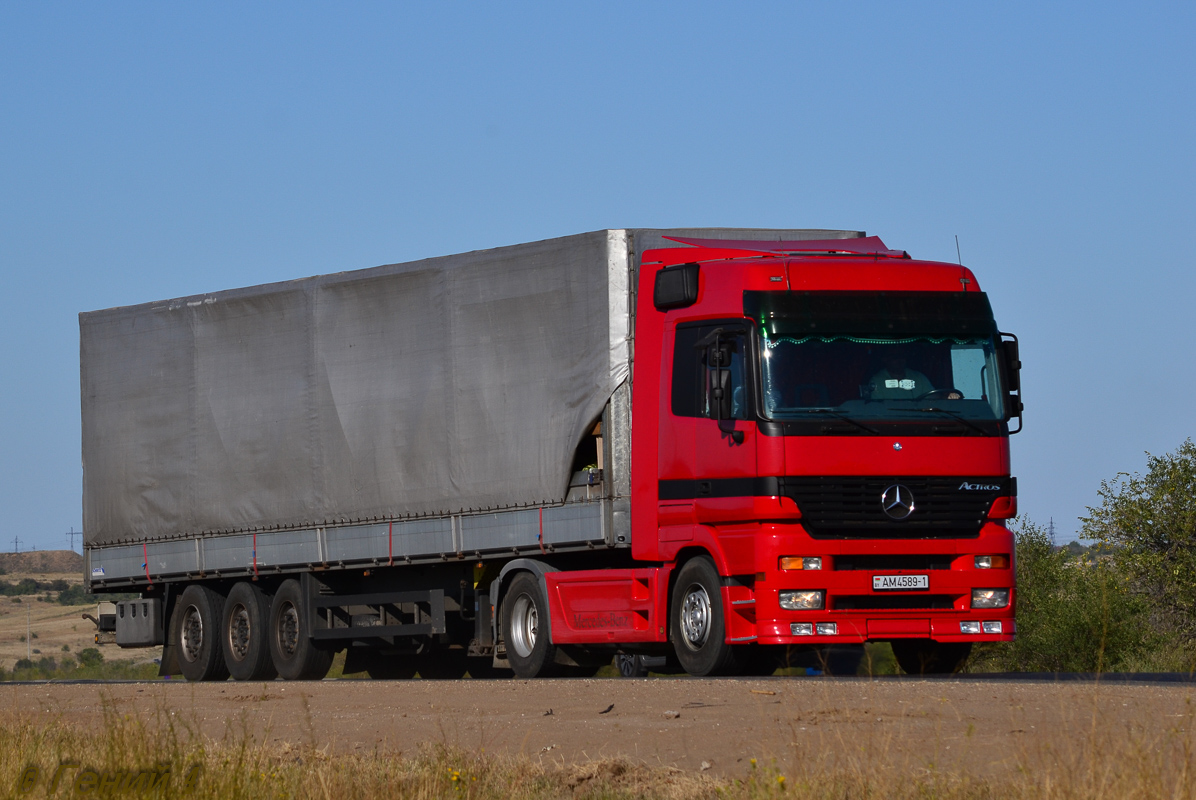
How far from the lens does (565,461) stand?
17.3 m

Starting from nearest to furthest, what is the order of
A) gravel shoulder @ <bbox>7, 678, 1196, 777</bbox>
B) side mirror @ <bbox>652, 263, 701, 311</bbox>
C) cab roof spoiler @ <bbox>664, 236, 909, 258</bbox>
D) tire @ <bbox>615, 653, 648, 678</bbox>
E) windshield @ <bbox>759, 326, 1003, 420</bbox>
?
gravel shoulder @ <bbox>7, 678, 1196, 777</bbox>, windshield @ <bbox>759, 326, 1003, 420</bbox>, side mirror @ <bbox>652, 263, 701, 311</bbox>, cab roof spoiler @ <bbox>664, 236, 909, 258</bbox>, tire @ <bbox>615, 653, 648, 678</bbox>

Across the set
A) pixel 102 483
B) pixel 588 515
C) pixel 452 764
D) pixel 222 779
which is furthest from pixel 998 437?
pixel 102 483

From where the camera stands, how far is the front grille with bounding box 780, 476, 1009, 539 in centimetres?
1493

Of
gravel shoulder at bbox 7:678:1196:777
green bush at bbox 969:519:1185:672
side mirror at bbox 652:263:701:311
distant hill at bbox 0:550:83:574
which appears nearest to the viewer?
gravel shoulder at bbox 7:678:1196:777

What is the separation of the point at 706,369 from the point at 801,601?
2228 millimetres

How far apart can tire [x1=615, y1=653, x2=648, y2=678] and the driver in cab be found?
4.54m

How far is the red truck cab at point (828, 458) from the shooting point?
15.0 metres

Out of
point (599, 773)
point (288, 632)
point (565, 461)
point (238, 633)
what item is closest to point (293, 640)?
point (288, 632)

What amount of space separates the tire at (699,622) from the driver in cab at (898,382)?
7.27 ft

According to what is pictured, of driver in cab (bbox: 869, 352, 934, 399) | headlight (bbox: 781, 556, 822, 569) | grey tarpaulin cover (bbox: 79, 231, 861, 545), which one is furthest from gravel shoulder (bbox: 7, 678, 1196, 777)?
grey tarpaulin cover (bbox: 79, 231, 861, 545)

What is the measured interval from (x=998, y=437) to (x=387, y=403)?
7169mm

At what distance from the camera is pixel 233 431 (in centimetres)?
2131

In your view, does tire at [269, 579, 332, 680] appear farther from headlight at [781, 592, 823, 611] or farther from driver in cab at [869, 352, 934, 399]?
driver in cab at [869, 352, 934, 399]

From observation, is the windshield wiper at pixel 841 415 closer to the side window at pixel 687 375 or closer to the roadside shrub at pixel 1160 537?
the side window at pixel 687 375
